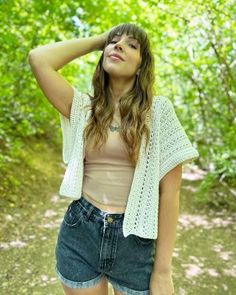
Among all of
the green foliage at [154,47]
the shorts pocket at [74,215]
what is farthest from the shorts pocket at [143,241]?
the green foliage at [154,47]

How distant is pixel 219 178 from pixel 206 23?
8.26 feet

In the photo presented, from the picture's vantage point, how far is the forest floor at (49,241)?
358cm

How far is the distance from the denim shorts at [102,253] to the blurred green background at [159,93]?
6.38 ft

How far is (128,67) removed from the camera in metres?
1.64

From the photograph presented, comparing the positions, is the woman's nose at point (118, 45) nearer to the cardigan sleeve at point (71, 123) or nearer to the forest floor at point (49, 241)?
the cardigan sleeve at point (71, 123)

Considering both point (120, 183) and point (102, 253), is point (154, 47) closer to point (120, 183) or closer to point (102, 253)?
point (120, 183)

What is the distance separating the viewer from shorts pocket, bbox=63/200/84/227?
1.57 meters

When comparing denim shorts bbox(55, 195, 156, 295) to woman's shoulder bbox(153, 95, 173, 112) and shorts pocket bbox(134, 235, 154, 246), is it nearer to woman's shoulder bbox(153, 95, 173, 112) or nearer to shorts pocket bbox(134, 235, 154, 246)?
shorts pocket bbox(134, 235, 154, 246)

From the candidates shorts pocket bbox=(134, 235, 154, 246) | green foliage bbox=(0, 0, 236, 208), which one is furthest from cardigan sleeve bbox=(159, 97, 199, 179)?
green foliage bbox=(0, 0, 236, 208)

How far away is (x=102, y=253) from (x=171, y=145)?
0.49m

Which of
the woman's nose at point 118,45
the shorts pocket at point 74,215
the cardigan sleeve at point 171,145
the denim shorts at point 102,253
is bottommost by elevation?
the denim shorts at point 102,253

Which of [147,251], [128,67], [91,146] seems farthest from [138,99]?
[147,251]

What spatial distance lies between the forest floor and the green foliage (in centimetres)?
55

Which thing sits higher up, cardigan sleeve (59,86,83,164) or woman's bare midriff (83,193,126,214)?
cardigan sleeve (59,86,83,164)
